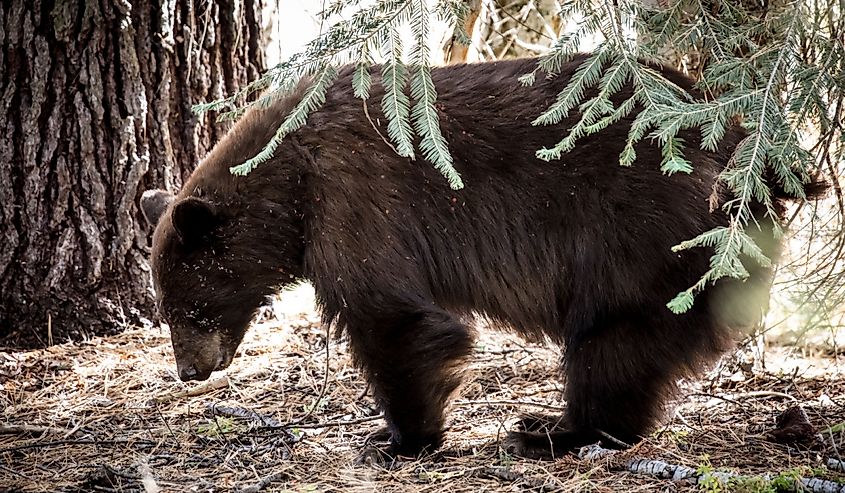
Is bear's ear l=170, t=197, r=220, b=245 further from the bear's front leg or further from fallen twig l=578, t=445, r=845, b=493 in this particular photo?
fallen twig l=578, t=445, r=845, b=493

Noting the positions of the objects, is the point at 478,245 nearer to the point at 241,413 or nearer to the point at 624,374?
the point at 624,374

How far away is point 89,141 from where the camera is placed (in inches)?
215

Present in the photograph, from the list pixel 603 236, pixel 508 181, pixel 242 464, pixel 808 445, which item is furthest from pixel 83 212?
pixel 808 445

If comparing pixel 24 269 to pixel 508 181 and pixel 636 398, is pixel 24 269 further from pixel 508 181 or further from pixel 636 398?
pixel 636 398

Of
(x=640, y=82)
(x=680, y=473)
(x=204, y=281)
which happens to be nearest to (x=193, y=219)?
(x=204, y=281)

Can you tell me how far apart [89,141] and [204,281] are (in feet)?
5.57

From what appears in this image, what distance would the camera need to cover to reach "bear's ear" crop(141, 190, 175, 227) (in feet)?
15.9

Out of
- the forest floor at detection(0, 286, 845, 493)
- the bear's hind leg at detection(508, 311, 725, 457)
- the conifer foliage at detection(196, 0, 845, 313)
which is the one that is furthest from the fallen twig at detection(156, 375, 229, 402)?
the conifer foliage at detection(196, 0, 845, 313)

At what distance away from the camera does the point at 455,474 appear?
378 cm

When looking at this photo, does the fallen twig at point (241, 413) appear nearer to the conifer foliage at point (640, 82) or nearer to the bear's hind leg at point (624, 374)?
the bear's hind leg at point (624, 374)

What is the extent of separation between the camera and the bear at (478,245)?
398cm

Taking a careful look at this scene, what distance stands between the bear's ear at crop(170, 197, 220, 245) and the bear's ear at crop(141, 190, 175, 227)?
2.28ft

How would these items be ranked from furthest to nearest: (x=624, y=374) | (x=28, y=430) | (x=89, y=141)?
(x=89, y=141), (x=28, y=430), (x=624, y=374)

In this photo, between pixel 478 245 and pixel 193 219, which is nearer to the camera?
pixel 193 219
